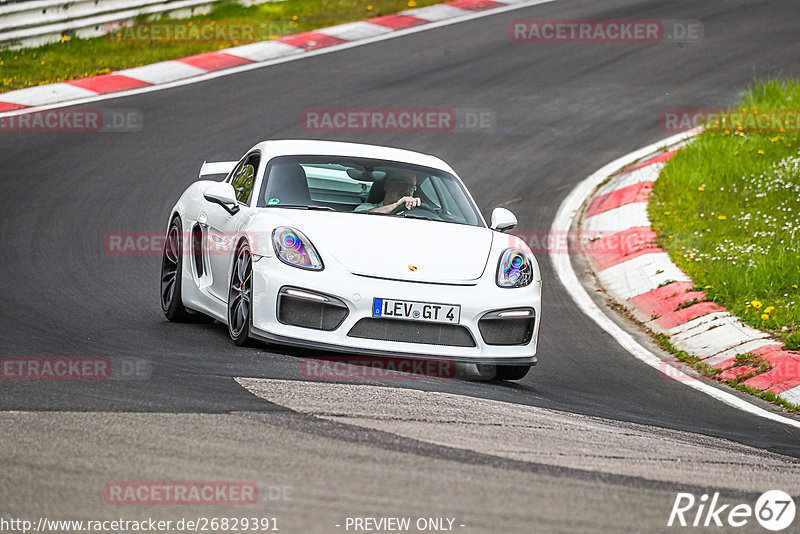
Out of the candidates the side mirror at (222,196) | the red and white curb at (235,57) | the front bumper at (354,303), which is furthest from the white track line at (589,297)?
the red and white curb at (235,57)

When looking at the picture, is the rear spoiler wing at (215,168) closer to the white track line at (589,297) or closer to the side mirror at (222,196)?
the side mirror at (222,196)

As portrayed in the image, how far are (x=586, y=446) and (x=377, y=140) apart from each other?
9879 millimetres

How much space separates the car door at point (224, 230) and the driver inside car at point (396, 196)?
0.77 m

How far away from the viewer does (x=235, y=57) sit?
58.4ft

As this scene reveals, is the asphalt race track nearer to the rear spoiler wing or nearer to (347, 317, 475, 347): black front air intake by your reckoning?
(347, 317, 475, 347): black front air intake

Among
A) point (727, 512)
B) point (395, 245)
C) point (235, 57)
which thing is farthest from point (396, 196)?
point (235, 57)

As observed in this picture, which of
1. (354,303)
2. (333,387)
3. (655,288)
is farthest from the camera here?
(655,288)

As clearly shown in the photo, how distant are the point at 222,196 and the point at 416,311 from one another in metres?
1.61

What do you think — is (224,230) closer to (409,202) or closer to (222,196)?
(222,196)

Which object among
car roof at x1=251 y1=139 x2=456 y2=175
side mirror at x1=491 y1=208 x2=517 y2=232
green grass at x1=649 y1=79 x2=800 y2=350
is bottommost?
green grass at x1=649 y1=79 x2=800 y2=350

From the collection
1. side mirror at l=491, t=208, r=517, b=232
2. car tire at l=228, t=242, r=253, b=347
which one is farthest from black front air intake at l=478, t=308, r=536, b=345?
car tire at l=228, t=242, r=253, b=347

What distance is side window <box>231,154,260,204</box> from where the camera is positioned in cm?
788

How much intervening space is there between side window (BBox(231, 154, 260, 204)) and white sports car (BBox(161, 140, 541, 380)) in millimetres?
17

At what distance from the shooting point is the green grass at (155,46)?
16.2m
